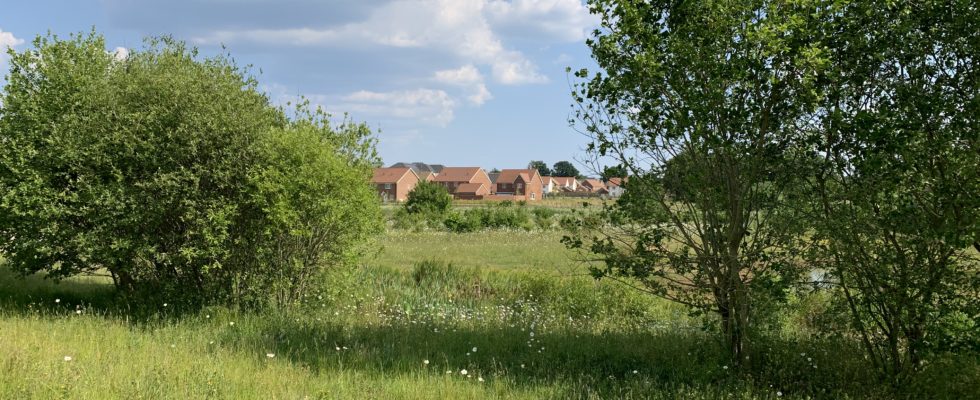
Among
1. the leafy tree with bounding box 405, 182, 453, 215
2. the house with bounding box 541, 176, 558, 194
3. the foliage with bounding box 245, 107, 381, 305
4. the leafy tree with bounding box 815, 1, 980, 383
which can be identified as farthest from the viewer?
the house with bounding box 541, 176, 558, 194

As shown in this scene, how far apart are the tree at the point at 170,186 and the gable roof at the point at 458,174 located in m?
95.3

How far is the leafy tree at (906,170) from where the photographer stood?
4898 millimetres

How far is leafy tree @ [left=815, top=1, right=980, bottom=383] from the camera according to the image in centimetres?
490

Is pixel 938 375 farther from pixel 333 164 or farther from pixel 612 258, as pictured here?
pixel 333 164

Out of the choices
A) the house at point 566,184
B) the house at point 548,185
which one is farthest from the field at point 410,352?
the house at point 566,184

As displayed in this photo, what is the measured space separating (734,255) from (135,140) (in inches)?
334

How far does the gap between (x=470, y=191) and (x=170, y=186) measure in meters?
91.4

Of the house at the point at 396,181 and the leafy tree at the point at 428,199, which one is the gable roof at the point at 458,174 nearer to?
the house at the point at 396,181

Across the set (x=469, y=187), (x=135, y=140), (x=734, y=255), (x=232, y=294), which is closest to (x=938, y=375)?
(x=734, y=255)

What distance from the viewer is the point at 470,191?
10050 cm

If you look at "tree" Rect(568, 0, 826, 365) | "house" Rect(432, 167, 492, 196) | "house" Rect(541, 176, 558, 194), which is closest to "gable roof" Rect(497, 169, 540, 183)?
"house" Rect(432, 167, 492, 196)

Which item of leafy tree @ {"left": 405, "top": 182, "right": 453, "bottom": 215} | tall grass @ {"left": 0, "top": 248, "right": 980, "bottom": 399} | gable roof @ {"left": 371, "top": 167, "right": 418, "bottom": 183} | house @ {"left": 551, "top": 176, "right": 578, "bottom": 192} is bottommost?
tall grass @ {"left": 0, "top": 248, "right": 980, "bottom": 399}

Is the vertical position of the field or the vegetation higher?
the vegetation

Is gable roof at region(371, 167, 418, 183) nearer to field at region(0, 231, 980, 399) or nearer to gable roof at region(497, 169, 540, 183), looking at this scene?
gable roof at region(497, 169, 540, 183)
